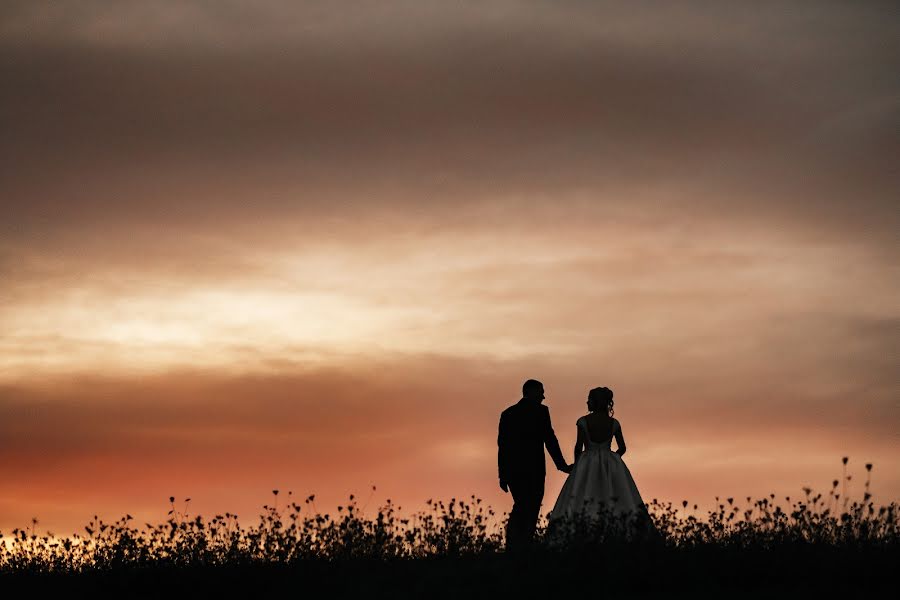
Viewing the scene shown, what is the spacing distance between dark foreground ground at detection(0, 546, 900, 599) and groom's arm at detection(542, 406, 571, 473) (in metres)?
3.78

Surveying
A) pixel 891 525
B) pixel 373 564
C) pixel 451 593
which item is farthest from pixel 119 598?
pixel 891 525

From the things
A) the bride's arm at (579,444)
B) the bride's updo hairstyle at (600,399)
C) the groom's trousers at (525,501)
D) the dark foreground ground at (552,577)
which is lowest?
the dark foreground ground at (552,577)

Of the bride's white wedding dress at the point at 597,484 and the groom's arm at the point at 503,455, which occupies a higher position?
the groom's arm at the point at 503,455

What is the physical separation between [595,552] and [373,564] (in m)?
2.79

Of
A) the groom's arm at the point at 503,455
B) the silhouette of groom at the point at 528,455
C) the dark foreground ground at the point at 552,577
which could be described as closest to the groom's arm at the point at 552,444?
the silhouette of groom at the point at 528,455

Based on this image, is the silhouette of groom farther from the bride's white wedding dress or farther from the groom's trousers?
the bride's white wedding dress

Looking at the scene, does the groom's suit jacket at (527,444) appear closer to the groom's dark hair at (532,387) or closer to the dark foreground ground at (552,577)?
the groom's dark hair at (532,387)

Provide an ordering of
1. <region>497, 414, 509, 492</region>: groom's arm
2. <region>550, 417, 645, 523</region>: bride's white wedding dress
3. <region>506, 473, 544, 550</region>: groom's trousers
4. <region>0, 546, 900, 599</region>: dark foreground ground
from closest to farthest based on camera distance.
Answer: <region>0, 546, 900, 599</region>: dark foreground ground
<region>550, 417, 645, 523</region>: bride's white wedding dress
<region>506, 473, 544, 550</region>: groom's trousers
<region>497, 414, 509, 492</region>: groom's arm

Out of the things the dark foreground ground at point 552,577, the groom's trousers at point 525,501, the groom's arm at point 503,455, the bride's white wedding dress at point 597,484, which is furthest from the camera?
the groom's arm at point 503,455

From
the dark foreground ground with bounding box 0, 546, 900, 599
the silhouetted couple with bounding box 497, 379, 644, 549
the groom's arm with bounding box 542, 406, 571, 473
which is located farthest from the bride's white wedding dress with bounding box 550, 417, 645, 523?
the dark foreground ground with bounding box 0, 546, 900, 599

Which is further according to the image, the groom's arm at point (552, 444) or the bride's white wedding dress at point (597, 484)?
the groom's arm at point (552, 444)

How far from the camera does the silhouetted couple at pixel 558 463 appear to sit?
16.1m

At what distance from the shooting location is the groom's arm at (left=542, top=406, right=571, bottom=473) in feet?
56.8

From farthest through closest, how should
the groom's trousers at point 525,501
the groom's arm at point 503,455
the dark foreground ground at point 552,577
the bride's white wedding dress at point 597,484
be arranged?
the groom's arm at point 503,455 < the groom's trousers at point 525,501 < the bride's white wedding dress at point 597,484 < the dark foreground ground at point 552,577
